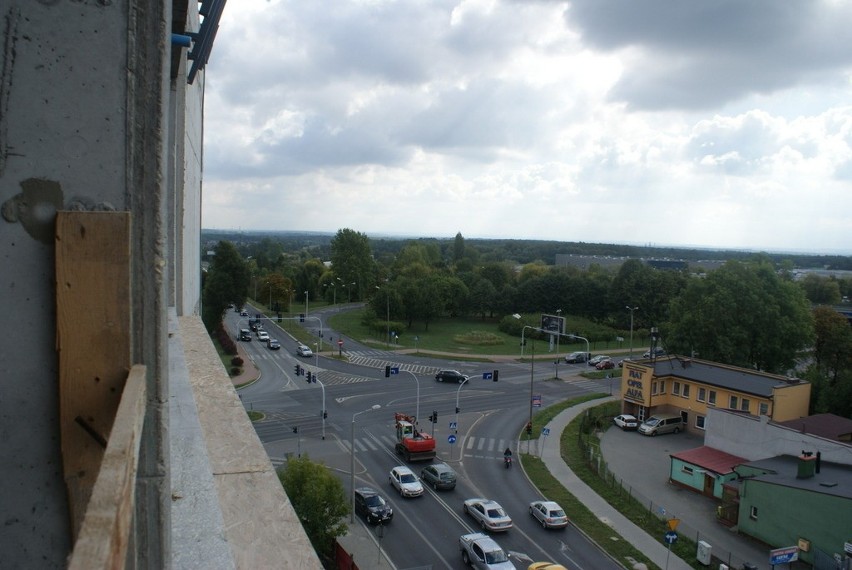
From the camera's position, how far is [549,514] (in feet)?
53.4

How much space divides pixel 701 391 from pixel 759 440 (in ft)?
20.3

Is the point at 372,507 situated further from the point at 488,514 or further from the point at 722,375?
the point at 722,375

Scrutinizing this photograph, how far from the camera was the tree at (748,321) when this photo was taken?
1256 inches

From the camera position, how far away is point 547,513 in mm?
16312

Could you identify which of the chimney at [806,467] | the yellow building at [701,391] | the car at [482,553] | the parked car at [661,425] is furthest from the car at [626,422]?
the car at [482,553]

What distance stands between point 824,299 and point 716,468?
76952mm

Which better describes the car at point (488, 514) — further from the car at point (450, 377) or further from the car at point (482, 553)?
the car at point (450, 377)

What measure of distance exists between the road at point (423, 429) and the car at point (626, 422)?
12.5 ft

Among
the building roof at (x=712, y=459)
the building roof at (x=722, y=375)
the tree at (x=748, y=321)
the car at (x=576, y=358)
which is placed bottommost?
the car at (x=576, y=358)

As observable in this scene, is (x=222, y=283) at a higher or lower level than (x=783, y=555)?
higher

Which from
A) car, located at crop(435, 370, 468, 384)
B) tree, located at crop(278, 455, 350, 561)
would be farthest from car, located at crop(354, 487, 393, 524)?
car, located at crop(435, 370, 468, 384)

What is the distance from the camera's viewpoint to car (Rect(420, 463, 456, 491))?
18538 mm

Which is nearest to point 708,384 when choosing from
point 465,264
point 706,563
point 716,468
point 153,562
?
point 716,468

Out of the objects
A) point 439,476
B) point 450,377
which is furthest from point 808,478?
point 450,377
